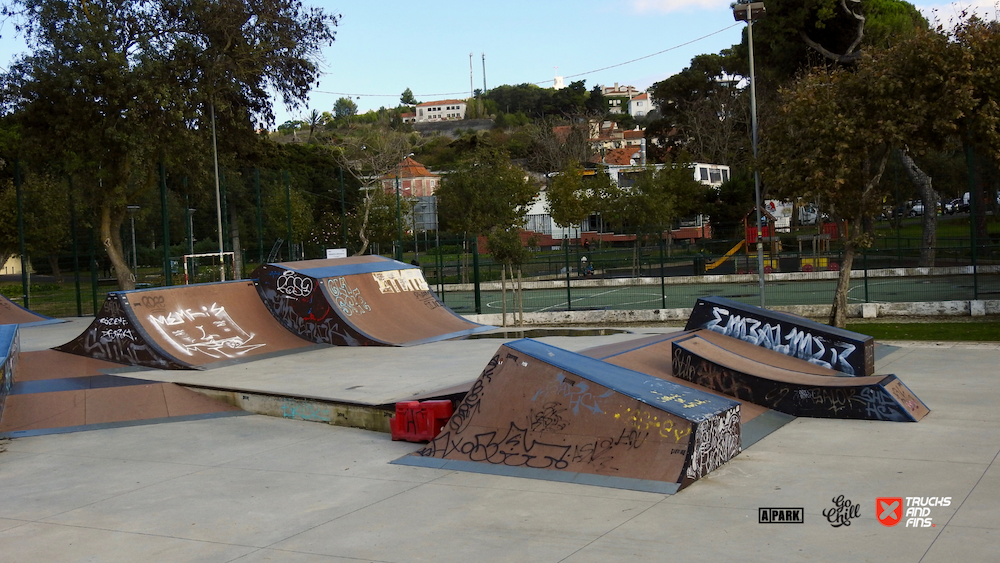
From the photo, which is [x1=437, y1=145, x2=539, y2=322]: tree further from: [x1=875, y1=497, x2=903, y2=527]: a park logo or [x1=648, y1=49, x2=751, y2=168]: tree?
[x1=875, y1=497, x2=903, y2=527]: a park logo

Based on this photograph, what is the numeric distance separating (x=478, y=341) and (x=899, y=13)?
1325 inches

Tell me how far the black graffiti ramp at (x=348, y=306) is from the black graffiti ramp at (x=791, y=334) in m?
5.79

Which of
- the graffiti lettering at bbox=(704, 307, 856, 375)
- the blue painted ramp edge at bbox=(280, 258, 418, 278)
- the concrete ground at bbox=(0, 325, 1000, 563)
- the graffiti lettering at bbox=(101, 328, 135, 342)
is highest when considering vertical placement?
the blue painted ramp edge at bbox=(280, 258, 418, 278)

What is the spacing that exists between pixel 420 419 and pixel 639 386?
238 cm

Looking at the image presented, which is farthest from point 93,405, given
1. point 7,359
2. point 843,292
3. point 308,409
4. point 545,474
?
point 843,292

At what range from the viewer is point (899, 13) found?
3856 cm

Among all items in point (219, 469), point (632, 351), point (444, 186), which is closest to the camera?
point (219, 469)

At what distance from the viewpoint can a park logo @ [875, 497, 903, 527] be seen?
5184mm

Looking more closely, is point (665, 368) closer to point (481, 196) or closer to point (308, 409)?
point (308, 409)

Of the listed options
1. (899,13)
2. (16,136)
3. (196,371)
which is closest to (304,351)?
(196,371)

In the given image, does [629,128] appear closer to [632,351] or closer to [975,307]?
[975,307]

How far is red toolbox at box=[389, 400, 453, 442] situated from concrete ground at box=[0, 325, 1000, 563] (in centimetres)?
15

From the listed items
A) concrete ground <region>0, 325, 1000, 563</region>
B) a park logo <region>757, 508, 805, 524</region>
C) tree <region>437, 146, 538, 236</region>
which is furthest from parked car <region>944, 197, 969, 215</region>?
a park logo <region>757, 508, 805, 524</region>

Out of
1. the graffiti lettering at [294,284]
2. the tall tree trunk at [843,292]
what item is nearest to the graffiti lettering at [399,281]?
the graffiti lettering at [294,284]
